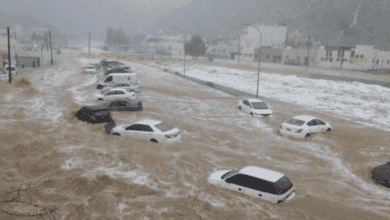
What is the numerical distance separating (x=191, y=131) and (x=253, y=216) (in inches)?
440

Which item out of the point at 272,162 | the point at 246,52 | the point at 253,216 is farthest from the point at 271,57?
the point at 253,216

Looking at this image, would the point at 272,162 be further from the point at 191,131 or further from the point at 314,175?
the point at 191,131

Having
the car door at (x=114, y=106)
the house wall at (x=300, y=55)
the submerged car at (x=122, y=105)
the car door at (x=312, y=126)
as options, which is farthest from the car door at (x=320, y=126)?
the house wall at (x=300, y=55)

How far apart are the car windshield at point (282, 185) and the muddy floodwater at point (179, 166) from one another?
573 mm

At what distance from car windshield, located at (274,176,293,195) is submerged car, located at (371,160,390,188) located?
5117 millimetres

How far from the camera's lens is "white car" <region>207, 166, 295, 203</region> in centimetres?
1102

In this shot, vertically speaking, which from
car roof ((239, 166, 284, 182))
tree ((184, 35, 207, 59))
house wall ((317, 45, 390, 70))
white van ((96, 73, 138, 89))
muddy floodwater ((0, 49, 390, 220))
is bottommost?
muddy floodwater ((0, 49, 390, 220))

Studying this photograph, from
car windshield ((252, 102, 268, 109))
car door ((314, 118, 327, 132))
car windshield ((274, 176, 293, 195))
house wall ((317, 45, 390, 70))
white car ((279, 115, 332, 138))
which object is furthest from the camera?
house wall ((317, 45, 390, 70))

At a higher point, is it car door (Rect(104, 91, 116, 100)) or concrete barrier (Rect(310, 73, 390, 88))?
concrete barrier (Rect(310, 73, 390, 88))

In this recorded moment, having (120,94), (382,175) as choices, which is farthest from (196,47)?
(382,175)

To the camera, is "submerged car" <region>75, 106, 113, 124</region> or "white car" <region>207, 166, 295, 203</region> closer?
"white car" <region>207, 166, 295, 203</region>

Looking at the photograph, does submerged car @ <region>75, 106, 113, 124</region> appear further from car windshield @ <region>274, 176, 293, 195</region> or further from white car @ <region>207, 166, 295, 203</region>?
car windshield @ <region>274, 176, 293, 195</region>

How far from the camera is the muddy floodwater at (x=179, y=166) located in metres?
11.1

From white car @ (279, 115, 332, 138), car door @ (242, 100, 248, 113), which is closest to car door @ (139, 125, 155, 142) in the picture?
white car @ (279, 115, 332, 138)
